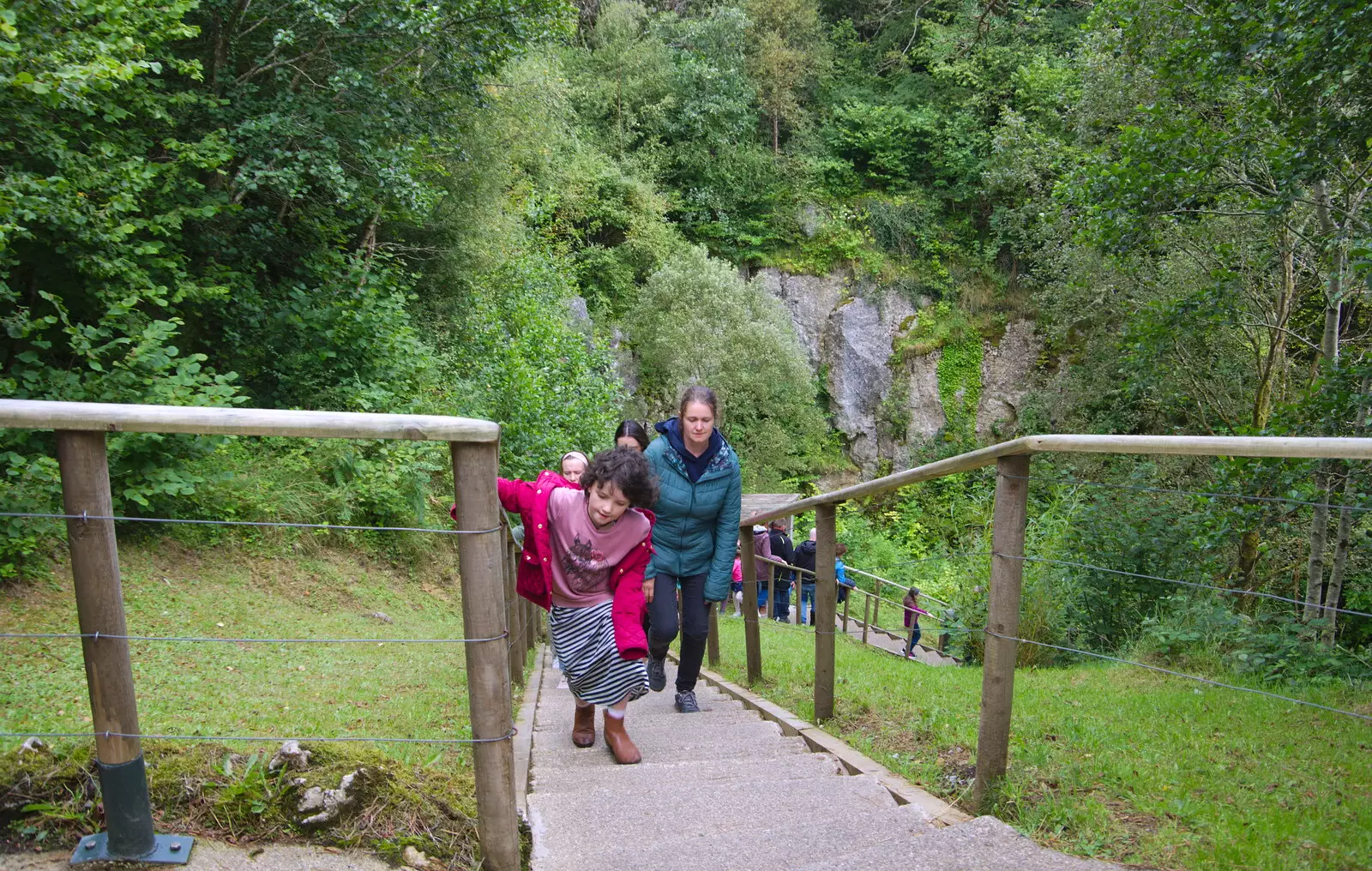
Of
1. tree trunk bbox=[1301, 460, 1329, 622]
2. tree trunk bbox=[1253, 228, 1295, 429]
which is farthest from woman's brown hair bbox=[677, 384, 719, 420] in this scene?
tree trunk bbox=[1253, 228, 1295, 429]

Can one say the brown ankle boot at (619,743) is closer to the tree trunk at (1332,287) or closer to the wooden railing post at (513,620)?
the wooden railing post at (513,620)

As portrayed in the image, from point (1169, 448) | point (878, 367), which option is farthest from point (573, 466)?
point (878, 367)

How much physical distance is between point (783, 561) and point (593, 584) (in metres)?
6.98

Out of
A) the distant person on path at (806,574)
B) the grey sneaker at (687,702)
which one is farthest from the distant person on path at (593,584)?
the distant person on path at (806,574)

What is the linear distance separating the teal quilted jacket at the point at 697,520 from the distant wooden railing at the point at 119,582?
201 cm

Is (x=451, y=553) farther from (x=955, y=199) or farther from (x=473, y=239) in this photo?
(x=955, y=199)

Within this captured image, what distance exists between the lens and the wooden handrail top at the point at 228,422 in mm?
2010

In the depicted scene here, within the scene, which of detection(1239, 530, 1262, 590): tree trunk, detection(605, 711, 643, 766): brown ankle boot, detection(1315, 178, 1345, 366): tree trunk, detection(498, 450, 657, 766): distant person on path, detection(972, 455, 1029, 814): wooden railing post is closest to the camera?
detection(972, 455, 1029, 814): wooden railing post

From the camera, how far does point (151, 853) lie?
218 centimetres

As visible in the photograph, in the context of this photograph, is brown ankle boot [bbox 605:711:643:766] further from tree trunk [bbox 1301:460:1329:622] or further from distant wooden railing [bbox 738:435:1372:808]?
tree trunk [bbox 1301:460:1329:622]

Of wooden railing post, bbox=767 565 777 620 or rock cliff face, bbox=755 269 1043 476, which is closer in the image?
wooden railing post, bbox=767 565 777 620

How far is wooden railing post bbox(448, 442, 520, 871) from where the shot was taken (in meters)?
2.31

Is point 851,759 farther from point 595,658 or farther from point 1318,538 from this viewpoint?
point 1318,538

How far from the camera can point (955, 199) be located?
28594 millimetres
